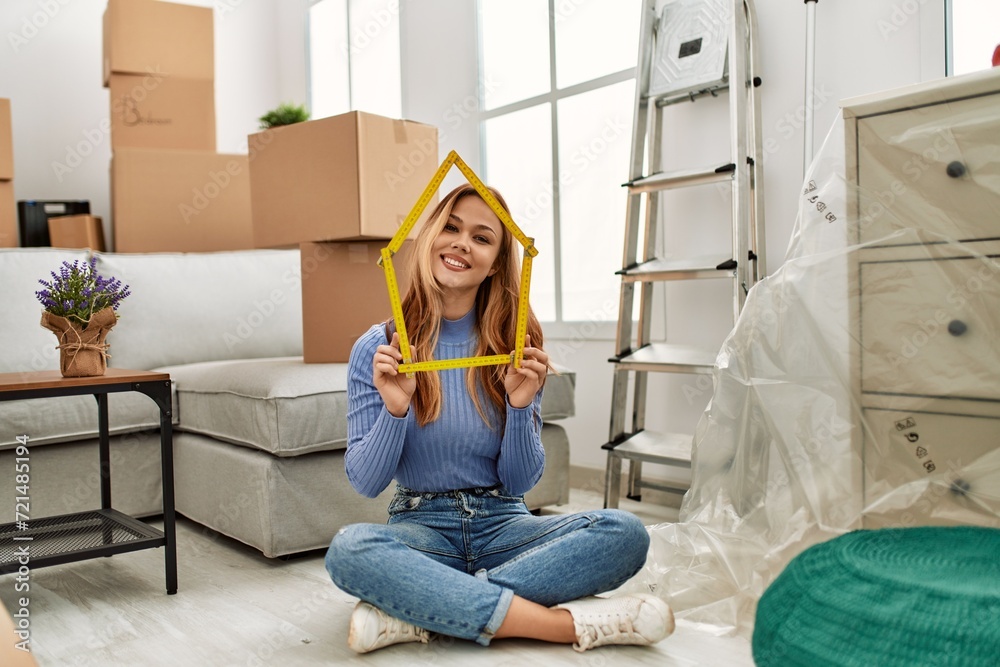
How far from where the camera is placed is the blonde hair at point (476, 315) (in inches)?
59.2

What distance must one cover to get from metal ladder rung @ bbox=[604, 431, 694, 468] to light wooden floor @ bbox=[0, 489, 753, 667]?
71cm

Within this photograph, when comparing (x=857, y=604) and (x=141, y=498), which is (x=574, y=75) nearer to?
(x=141, y=498)

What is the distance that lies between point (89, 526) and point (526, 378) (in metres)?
1.15

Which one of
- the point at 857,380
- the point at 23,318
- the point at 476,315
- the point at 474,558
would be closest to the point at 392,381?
the point at 476,315

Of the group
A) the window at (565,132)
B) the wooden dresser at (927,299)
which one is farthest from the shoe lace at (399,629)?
the window at (565,132)

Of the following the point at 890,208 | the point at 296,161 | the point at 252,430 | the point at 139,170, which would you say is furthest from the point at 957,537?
the point at 139,170

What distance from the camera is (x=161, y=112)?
3.53 m

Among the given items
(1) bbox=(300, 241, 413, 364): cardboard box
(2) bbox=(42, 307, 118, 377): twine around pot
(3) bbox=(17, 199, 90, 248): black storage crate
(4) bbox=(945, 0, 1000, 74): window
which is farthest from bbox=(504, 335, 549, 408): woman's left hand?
(3) bbox=(17, 199, 90, 248): black storage crate

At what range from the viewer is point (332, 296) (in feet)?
7.64

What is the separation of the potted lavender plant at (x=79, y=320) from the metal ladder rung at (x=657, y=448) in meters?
1.33

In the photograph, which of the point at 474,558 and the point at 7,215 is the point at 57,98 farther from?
the point at 474,558

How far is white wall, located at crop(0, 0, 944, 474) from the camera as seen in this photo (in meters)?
2.11

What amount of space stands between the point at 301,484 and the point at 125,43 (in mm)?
2399

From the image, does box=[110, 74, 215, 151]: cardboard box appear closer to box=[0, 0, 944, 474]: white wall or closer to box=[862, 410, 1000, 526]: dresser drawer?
box=[0, 0, 944, 474]: white wall
